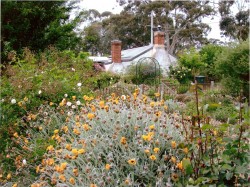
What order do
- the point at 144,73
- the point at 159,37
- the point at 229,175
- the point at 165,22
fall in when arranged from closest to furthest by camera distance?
the point at 229,175 < the point at 144,73 < the point at 159,37 < the point at 165,22

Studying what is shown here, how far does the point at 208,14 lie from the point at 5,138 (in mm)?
24226

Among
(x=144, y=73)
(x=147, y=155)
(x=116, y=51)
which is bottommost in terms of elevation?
(x=144, y=73)

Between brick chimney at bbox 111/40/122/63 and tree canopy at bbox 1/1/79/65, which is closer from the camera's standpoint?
tree canopy at bbox 1/1/79/65

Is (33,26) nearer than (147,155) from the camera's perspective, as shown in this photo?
No

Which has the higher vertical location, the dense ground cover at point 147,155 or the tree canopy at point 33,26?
the tree canopy at point 33,26

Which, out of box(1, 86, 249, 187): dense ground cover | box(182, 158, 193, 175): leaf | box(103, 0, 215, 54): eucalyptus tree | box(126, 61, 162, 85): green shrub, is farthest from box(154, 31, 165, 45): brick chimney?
box(182, 158, 193, 175): leaf

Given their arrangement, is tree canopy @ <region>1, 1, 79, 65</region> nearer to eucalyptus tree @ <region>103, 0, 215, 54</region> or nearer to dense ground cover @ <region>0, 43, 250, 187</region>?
dense ground cover @ <region>0, 43, 250, 187</region>

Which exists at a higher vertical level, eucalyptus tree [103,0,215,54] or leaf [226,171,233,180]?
eucalyptus tree [103,0,215,54]

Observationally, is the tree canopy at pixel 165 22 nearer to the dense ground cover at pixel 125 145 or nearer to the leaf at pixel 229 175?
the dense ground cover at pixel 125 145

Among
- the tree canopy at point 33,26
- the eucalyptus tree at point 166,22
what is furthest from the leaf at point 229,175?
the eucalyptus tree at point 166,22

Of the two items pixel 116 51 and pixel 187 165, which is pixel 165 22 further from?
pixel 187 165

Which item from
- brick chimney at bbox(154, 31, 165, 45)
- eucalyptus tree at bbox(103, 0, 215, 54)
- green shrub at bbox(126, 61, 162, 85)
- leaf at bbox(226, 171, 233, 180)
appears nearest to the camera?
leaf at bbox(226, 171, 233, 180)

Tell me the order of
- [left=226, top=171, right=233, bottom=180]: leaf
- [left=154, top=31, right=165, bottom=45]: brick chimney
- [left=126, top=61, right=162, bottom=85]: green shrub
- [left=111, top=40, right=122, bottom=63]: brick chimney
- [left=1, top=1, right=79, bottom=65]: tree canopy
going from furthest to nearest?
[left=111, top=40, right=122, bottom=63]: brick chimney
[left=154, top=31, right=165, bottom=45]: brick chimney
[left=126, top=61, right=162, bottom=85]: green shrub
[left=1, top=1, right=79, bottom=65]: tree canopy
[left=226, top=171, right=233, bottom=180]: leaf

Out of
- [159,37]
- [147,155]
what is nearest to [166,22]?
[159,37]
